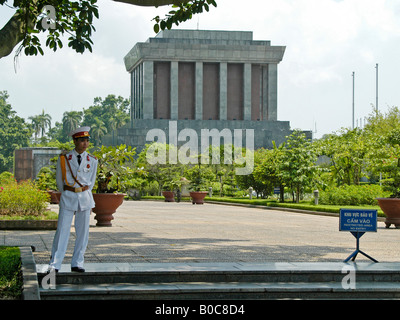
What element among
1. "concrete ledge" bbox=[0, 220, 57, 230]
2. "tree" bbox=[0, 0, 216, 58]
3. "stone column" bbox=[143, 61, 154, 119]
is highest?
"stone column" bbox=[143, 61, 154, 119]

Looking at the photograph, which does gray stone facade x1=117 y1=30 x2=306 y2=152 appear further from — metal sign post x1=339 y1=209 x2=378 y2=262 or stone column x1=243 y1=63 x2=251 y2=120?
metal sign post x1=339 y1=209 x2=378 y2=262

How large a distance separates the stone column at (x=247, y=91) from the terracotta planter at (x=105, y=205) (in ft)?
219

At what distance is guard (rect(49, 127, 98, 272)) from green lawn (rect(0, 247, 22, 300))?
0.52 metres

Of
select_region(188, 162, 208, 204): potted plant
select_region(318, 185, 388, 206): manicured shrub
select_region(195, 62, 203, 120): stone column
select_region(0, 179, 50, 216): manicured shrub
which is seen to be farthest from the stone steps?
select_region(195, 62, 203, 120): stone column

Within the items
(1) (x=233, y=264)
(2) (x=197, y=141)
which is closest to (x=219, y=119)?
(2) (x=197, y=141)

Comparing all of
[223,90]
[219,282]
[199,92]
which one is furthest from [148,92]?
[219,282]

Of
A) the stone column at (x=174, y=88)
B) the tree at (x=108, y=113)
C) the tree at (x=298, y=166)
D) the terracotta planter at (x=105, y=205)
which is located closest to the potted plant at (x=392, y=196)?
the terracotta planter at (x=105, y=205)

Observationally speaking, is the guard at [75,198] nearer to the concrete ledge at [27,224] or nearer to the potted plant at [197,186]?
the concrete ledge at [27,224]

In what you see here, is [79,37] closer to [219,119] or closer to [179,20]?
[179,20]

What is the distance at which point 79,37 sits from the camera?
12.1 m

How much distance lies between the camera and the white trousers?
322 inches

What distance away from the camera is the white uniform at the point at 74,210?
324 inches

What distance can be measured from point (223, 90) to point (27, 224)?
225 feet
